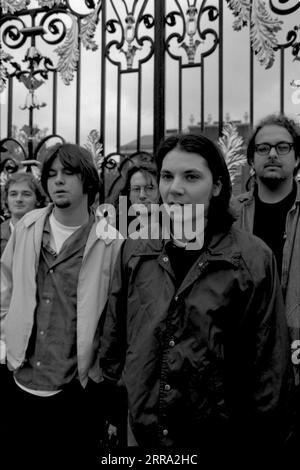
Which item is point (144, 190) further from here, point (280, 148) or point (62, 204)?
point (280, 148)

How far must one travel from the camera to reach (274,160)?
7.18ft

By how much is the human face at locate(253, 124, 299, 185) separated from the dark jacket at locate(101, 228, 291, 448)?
613 mm

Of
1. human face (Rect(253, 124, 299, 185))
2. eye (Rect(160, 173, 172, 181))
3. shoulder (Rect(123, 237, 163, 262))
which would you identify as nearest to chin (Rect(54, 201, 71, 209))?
shoulder (Rect(123, 237, 163, 262))

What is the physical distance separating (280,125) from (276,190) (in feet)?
1.05

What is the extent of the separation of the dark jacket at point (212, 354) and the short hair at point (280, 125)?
0.77 m

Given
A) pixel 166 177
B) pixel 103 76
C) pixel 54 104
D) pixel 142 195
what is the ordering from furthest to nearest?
pixel 54 104 → pixel 103 76 → pixel 142 195 → pixel 166 177

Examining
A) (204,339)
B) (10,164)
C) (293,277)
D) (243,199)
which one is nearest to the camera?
(204,339)

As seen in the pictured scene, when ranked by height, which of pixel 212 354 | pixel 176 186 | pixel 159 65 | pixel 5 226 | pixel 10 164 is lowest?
pixel 212 354

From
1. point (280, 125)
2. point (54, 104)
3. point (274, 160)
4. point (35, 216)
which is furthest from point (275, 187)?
point (54, 104)

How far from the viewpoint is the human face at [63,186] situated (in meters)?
2.21

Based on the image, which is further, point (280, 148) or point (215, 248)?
point (280, 148)

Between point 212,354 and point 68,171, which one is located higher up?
point 68,171

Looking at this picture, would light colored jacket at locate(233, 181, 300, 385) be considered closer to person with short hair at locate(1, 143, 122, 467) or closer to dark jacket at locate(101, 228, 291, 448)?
dark jacket at locate(101, 228, 291, 448)

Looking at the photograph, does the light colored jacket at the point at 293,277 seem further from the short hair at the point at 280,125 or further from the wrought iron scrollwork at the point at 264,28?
the wrought iron scrollwork at the point at 264,28
